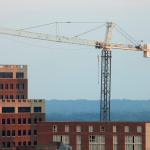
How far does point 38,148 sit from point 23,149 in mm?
6964

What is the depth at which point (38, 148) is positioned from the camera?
183750mm

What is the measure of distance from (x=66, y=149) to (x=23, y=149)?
411 inches

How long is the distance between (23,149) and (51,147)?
36.0 ft

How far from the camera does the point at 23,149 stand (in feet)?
624

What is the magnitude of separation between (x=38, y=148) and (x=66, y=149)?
439cm

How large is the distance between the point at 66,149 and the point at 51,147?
2.86 meters

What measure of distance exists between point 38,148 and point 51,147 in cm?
402

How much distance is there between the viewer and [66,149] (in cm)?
18212

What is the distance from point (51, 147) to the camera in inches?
7096
